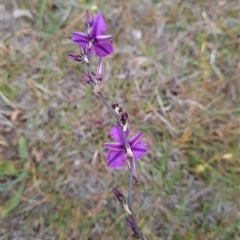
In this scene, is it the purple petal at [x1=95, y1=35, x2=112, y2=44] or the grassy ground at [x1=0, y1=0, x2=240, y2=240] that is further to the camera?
the grassy ground at [x1=0, y1=0, x2=240, y2=240]

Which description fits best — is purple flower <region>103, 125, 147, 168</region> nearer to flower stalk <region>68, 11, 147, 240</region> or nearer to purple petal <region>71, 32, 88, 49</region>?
flower stalk <region>68, 11, 147, 240</region>

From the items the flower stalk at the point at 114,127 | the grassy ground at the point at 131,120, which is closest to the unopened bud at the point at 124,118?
the flower stalk at the point at 114,127

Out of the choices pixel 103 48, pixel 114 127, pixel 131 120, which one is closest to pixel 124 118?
pixel 114 127

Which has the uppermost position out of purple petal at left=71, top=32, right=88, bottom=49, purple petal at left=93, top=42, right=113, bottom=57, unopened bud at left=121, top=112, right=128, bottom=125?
purple petal at left=71, top=32, right=88, bottom=49

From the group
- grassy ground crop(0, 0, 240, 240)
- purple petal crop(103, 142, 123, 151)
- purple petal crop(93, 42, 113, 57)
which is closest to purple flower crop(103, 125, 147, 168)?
purple petal crop(103, 142, 123, 151)

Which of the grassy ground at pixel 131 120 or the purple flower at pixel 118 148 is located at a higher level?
the purple flower at pixel 118 148

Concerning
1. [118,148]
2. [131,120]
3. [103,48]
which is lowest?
[131,120]

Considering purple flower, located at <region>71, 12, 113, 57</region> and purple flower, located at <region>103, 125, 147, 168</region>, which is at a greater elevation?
purple flower, located at <region>71, 12, 113, 57</region>

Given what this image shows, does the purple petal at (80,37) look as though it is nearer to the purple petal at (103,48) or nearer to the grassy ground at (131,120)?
the purple petal at (103,48)

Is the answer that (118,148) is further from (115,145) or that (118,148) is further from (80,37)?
(80,37)
